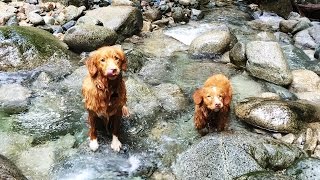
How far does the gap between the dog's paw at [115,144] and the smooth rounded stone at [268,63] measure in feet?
13.6

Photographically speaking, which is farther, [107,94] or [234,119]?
[234,119]

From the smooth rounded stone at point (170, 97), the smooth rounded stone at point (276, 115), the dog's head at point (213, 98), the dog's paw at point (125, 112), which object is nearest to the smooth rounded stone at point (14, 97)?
the dog's paw at point (125, 112)

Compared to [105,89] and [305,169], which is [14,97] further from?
[305,169]

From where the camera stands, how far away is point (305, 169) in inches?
207

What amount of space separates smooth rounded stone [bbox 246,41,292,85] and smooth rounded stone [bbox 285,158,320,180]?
3.41 m

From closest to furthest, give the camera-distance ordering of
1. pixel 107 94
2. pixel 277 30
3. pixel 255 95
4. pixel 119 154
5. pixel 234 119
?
pixel 107 94, pixel 119 154, pixel 234 119, pixel 255 95, pixel 277 30

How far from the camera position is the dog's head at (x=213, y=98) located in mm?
5654

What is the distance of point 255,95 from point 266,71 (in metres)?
0.97

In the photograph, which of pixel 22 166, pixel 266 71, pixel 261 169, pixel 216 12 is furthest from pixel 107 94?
pixel 216 12

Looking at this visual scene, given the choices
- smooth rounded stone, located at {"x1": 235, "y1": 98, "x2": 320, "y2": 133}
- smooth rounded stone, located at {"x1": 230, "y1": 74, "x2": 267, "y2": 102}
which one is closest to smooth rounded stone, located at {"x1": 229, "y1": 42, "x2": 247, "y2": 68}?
smooth rounded stone, located at {"x1": 230, "y1": 74, "x2": 267, "y2": 102}

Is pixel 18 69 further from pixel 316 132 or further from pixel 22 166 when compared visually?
pixel 316 132

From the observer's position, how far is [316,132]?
21.8 ft

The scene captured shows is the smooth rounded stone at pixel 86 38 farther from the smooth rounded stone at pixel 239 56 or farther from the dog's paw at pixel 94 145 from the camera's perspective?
the dog's paw at pixel 94 145

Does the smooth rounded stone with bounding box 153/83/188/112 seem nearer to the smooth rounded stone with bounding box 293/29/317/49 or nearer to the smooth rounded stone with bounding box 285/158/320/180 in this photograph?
the smooth rounded stone with bounding box 285/158/320/180
